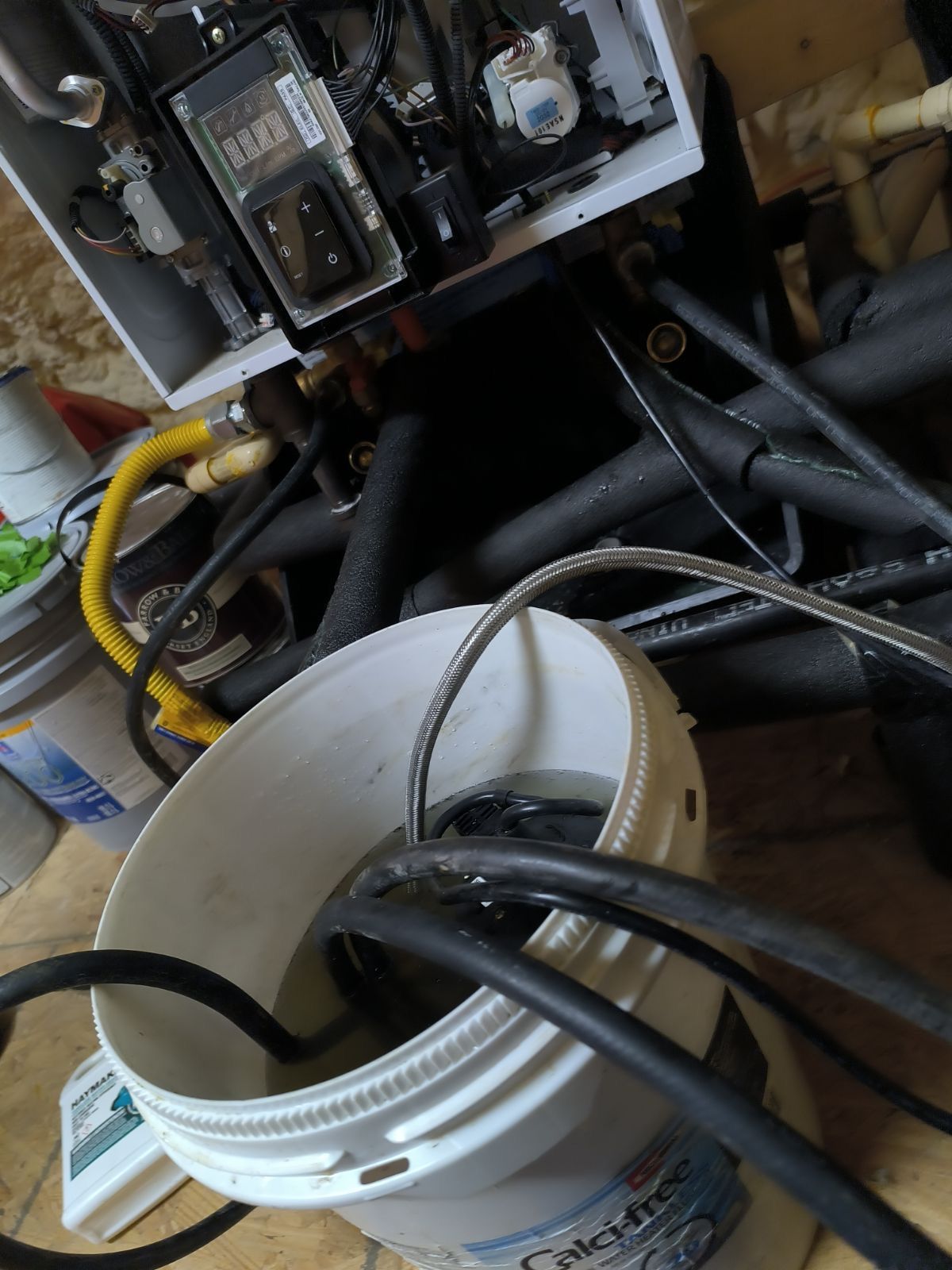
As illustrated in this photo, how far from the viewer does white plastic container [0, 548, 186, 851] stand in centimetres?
90

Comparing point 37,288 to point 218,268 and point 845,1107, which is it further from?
point 845,1107

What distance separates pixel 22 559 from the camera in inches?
36.8

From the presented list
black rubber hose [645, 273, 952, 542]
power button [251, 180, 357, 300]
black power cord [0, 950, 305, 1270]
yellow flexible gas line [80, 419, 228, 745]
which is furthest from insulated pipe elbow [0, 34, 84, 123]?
black power cord [0, 950, 305, 1270]

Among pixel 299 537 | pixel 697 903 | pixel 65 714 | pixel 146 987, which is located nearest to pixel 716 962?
pixel 697 903

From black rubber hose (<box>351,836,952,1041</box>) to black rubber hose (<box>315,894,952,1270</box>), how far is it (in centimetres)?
2

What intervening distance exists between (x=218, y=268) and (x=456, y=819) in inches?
23.0

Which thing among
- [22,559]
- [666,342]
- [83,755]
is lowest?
[83,755]

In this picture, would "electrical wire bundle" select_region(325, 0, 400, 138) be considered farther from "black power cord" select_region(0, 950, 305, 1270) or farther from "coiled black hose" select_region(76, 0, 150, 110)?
"black power cord" select_region(0, 950, 305, 1270)

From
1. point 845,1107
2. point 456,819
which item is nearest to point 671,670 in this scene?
point 456,819

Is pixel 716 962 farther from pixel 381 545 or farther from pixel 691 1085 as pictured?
pixel 381 545

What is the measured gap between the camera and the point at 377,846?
71cm

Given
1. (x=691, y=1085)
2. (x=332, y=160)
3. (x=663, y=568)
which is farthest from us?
(x=332, y=160)

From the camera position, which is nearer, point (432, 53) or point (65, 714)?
point (432, 53)

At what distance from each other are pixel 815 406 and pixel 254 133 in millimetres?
479
